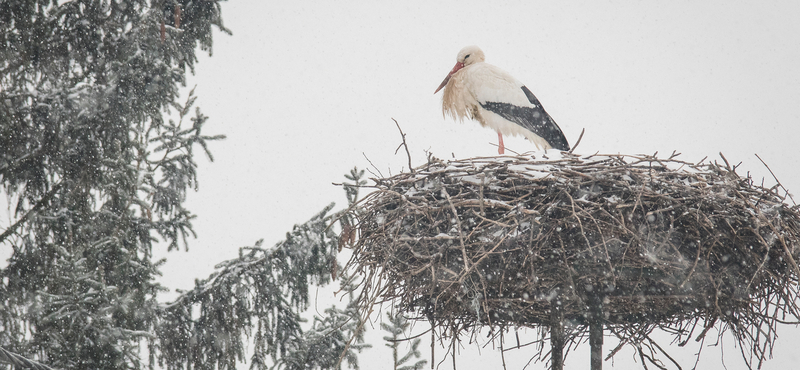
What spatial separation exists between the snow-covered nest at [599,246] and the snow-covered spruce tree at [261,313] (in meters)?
2.35

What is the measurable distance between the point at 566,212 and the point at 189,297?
4005 millimetres

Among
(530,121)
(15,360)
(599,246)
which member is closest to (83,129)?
(15,360)

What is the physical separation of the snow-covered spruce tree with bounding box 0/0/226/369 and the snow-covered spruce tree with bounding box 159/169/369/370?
1.21 ft

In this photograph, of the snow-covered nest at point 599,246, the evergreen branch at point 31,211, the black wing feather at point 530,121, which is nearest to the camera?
the snow-covered nest at point 599,246

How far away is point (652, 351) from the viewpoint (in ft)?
9.07

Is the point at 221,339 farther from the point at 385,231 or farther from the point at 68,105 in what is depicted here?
the point at 385,231

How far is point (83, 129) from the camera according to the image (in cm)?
532

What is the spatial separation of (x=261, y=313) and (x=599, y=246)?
3793 mm

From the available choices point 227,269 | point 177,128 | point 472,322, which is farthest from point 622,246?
point 177,128

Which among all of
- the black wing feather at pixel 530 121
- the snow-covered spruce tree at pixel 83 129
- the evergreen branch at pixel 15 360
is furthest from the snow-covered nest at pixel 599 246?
the snow-covered spruce tree at pixel 83 129

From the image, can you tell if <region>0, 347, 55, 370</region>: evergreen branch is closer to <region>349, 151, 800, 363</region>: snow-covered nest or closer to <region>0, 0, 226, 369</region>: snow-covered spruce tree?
<region>349, 151, 800, 363</region>: snow-covered nest

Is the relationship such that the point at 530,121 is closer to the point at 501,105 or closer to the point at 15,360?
the point at 501,105

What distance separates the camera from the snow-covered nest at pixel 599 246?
8.36ft

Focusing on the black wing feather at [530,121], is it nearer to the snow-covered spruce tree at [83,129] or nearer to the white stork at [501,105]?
the white stork at [501,105]
